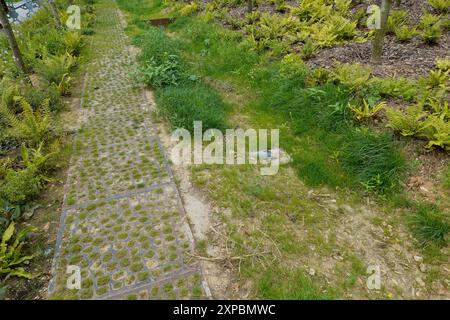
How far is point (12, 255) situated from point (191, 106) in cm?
418

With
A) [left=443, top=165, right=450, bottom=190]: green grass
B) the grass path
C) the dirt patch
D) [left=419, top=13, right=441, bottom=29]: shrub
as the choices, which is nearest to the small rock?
[left=443, top=165, right=450, bottom=190]: green grass

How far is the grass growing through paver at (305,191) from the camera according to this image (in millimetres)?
3570

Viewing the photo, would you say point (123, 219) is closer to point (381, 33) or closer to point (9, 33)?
point (9, 33)

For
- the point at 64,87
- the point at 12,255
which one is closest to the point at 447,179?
the point at 12,255

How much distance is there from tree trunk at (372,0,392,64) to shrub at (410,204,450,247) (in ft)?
14.3

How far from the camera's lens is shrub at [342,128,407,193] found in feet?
15.1

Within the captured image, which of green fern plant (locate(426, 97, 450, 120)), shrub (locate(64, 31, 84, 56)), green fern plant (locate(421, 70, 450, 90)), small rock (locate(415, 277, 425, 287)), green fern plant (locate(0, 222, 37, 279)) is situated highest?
shrub (locate(64, 31, 84, 56))

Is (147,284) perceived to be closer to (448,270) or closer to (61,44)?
(448,270)

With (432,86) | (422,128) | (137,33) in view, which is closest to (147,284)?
(422,128)

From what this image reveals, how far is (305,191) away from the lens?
15.5ft

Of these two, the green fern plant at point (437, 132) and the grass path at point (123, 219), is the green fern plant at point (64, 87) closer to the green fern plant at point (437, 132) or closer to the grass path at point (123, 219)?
the grass path at point (123, 219)

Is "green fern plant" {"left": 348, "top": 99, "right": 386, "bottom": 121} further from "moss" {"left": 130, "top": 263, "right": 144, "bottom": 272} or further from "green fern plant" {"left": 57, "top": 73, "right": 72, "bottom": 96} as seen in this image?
"green fern plant" {"left": 57, "top": 73, "right": 72, "bottom": 96}

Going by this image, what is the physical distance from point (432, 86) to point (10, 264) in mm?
7373

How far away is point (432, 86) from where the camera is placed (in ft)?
19.3
